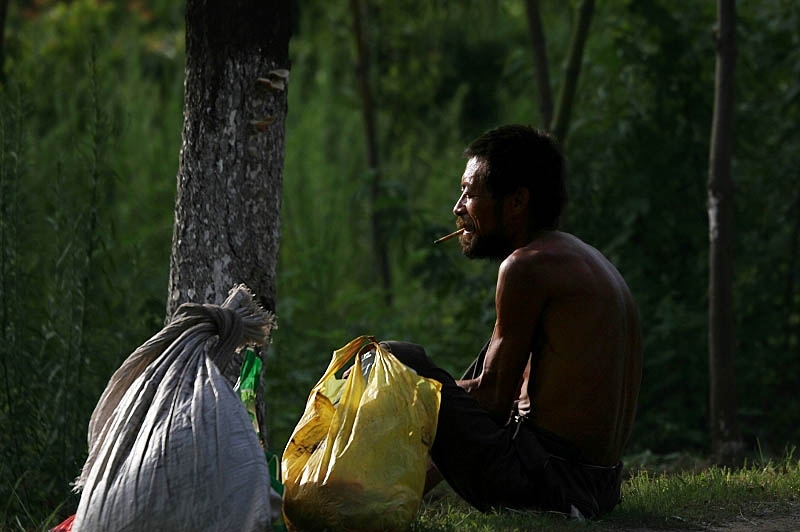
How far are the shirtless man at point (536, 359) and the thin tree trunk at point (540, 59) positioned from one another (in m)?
2.95

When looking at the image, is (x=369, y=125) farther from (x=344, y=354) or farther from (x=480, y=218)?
(x=344, y=354)

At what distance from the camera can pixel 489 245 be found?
4.11m

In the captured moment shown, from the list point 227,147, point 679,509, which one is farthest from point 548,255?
point 227,147

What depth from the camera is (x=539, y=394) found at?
4023mm

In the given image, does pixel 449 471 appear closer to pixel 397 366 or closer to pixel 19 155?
pixel 397 366

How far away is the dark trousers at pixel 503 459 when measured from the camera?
154 inches

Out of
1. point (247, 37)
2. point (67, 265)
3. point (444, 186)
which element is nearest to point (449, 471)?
point (247, 37)

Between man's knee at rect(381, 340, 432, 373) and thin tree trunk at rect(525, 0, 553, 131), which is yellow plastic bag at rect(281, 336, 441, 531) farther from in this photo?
thin tree trunk at rect(525, 0, 553, 131)

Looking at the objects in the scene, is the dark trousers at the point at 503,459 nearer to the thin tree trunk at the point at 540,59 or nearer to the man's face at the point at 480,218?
the man's face at the point at 480,218

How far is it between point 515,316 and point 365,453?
67 cm

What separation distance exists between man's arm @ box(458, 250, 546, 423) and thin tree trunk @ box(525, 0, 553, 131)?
125 inches

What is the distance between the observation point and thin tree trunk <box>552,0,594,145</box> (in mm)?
6641

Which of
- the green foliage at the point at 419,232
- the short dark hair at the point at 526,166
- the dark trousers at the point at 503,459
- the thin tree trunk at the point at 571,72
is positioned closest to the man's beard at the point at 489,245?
the short dark hair at the point at 526,166

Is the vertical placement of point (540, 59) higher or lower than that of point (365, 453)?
higher
